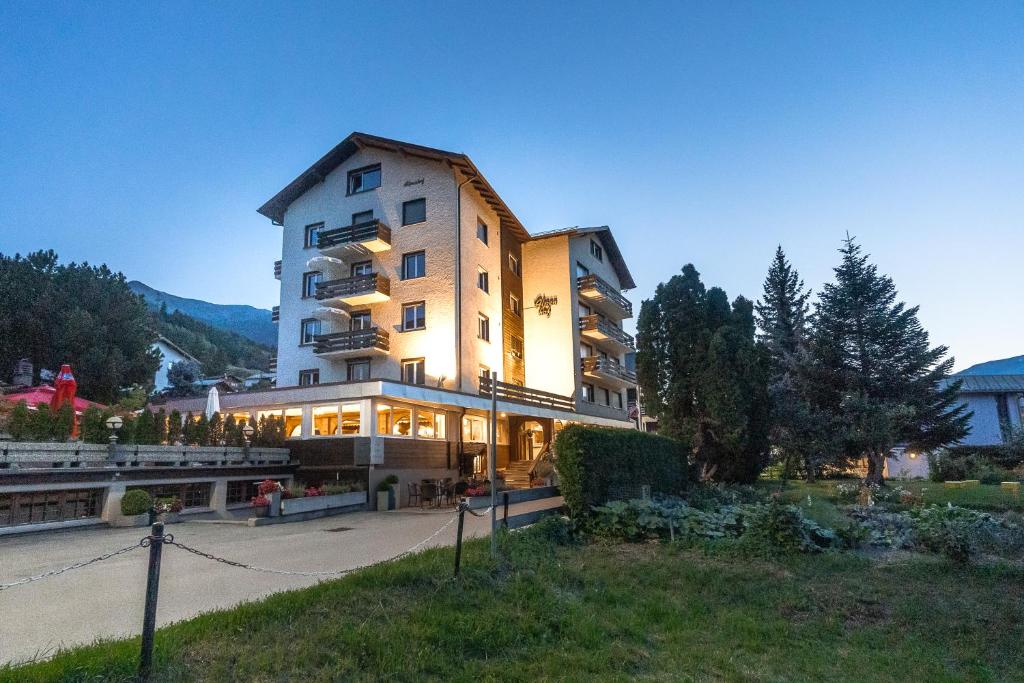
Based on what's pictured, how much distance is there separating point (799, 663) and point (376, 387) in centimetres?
1536

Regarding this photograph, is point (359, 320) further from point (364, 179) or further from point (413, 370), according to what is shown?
point (364, 179)

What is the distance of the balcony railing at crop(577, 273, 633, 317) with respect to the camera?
33.7 metres

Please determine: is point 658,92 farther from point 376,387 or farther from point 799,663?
point 799,663

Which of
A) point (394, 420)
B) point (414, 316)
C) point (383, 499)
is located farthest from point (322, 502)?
point (414, 316)

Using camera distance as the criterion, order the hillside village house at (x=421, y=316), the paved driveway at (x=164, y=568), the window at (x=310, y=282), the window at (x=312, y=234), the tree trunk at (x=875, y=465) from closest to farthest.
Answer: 1. the paved driveway at (x=164, y=568)
2. the hillside village house at (x=421, y=316)
3. the tree trunk at (x=875, y=465)
4. the window at (x=310, y=282)
5. the window at (x=312, y=234)

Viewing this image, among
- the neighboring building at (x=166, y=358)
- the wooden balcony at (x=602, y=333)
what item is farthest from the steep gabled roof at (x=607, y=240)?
the neighboring building at (x=166, y=358)

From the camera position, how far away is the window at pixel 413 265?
88.2 feet

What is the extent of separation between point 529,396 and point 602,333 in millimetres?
8924

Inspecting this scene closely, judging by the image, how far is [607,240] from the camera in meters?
38.1

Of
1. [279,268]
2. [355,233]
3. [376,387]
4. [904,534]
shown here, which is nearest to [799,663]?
[904,534]

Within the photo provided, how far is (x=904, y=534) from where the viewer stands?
11148mm

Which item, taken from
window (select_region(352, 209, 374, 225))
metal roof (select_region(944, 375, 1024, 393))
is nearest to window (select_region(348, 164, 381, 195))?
window (select_region(352, 209, 374, 225))

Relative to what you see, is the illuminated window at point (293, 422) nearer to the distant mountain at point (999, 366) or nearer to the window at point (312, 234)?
the window at point (312, 234)

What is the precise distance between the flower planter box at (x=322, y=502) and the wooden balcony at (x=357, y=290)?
35.0 ft
